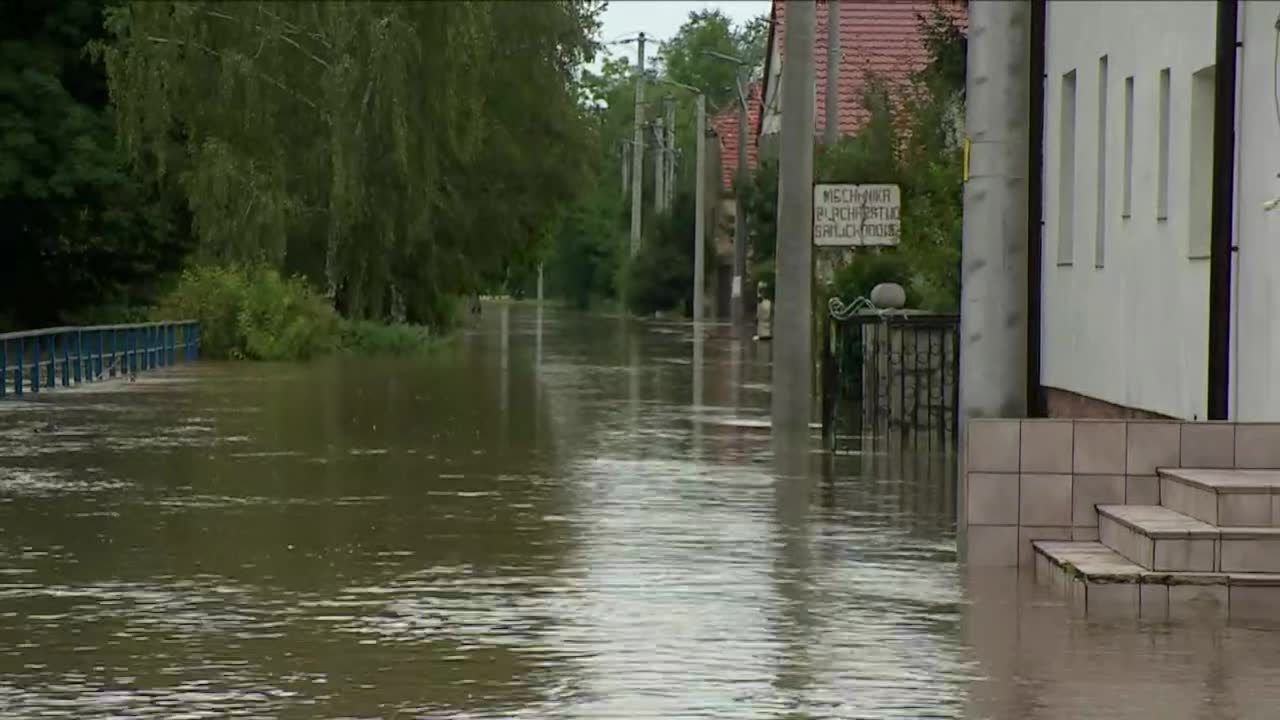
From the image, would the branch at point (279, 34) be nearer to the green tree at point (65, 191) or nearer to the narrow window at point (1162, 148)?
the green tree at point (65, 191)

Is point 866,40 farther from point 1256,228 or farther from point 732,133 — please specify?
point 1256,228

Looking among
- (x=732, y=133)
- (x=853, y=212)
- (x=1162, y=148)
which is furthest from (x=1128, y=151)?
(x=732, y=133)

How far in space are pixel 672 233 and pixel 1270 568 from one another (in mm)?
91568

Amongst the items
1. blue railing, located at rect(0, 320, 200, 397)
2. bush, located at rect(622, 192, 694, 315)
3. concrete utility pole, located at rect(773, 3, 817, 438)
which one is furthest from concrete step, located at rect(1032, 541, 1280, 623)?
bush, located at rect(622, 192, 694, 315)

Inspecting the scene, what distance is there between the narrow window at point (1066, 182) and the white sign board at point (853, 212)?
4.93ft

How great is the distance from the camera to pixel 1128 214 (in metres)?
22.2

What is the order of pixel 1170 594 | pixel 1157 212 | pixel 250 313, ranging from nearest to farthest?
pixel 1170 594, pixel 1157 212, pixel 250 313

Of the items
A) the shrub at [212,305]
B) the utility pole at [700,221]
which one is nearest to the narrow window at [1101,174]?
the shrub at [212,305]

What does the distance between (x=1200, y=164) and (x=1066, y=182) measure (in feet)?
18.2

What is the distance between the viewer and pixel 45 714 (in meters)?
9.94

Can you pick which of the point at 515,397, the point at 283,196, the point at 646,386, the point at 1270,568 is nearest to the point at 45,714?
the point at 1270,568

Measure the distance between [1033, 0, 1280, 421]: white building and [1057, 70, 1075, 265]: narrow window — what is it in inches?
0.7

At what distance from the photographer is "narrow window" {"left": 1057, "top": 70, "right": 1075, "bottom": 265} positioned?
82.8 feet

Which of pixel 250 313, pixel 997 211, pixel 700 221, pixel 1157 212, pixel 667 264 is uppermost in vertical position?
pixel 700 221
